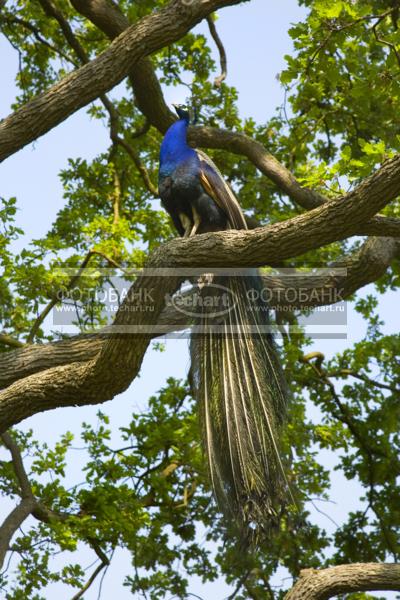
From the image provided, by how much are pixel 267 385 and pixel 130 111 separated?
427cm

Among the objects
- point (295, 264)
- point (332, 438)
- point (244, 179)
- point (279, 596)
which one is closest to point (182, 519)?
point (279, 596)

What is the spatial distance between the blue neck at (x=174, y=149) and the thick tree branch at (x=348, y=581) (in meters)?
3.00

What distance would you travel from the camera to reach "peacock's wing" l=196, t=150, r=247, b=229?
591cm

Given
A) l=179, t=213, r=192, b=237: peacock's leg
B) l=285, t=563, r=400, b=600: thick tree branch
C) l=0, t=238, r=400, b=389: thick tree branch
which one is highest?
l=179, t=213, r=192, b=237: peacock's leg

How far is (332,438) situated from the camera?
7.37 metres

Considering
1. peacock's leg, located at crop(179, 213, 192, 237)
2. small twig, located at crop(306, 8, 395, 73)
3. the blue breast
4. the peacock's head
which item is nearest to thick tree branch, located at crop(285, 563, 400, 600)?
peacock's leg, located at crop(179, 213, 192, 237)

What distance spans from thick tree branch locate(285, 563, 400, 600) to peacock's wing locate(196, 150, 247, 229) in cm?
244

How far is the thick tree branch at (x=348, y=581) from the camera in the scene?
480cm

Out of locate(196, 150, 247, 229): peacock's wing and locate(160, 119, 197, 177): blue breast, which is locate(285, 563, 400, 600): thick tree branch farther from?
locate(160, 119, 197, 177): blue breast

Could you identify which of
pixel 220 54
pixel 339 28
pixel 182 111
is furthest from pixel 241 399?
pixel 220 54

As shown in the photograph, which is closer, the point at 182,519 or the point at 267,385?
the point at 267,385

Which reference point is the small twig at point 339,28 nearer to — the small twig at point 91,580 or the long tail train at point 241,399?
the long tail train at point 241,399

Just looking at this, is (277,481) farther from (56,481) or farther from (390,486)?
(390,486)

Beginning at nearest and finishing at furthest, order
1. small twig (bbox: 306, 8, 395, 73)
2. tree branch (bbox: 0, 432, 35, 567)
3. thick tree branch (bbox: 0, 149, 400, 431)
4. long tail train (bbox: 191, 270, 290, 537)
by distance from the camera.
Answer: thick tree branch (bbox: 0, 149, 400, 431) → long tail train (bbox: 191, 270, 290, 537) → small twig (bbox: 306, 8, 395, 73) → tree branch (bbox: 0, 432, 35, 567)
